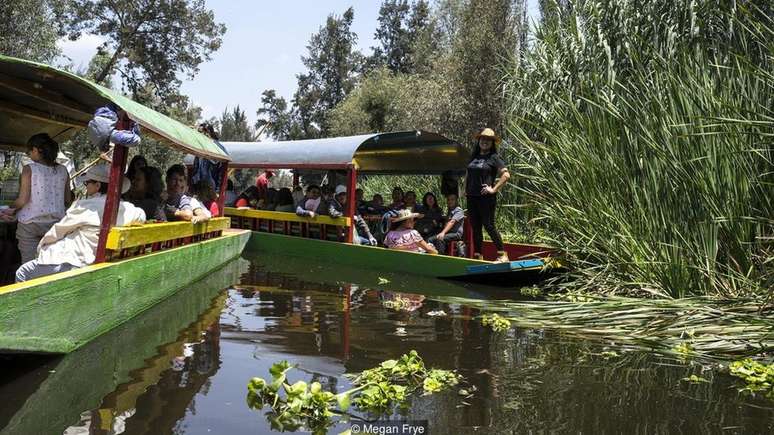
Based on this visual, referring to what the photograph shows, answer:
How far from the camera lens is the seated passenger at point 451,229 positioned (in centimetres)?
1185

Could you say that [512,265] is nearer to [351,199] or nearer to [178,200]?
[351,199]

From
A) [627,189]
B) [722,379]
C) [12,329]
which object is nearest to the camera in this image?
[12,329]

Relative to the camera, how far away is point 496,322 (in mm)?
6961

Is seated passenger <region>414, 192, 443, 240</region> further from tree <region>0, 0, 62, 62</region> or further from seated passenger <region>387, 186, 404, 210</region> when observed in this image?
tree <region>0, 0, 62, 62</region>

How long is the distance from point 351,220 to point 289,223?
1.99 meters

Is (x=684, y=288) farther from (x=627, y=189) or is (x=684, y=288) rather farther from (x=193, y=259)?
(x=193, y=259)

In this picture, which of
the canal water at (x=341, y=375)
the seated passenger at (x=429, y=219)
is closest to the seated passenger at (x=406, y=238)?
the seated passenger at (x=429, y=219)

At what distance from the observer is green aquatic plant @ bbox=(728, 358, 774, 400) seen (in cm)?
471

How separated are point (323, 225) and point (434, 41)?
32.8 m

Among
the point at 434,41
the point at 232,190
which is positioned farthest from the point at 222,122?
the point at 232,190

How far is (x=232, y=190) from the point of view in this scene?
672 inches

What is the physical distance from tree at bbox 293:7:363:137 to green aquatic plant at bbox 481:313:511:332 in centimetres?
5165

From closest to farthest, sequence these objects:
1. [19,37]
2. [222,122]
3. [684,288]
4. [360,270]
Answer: [684,288], [360,270], [19,37], [222,122]

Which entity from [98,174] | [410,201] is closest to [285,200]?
[410,201]
